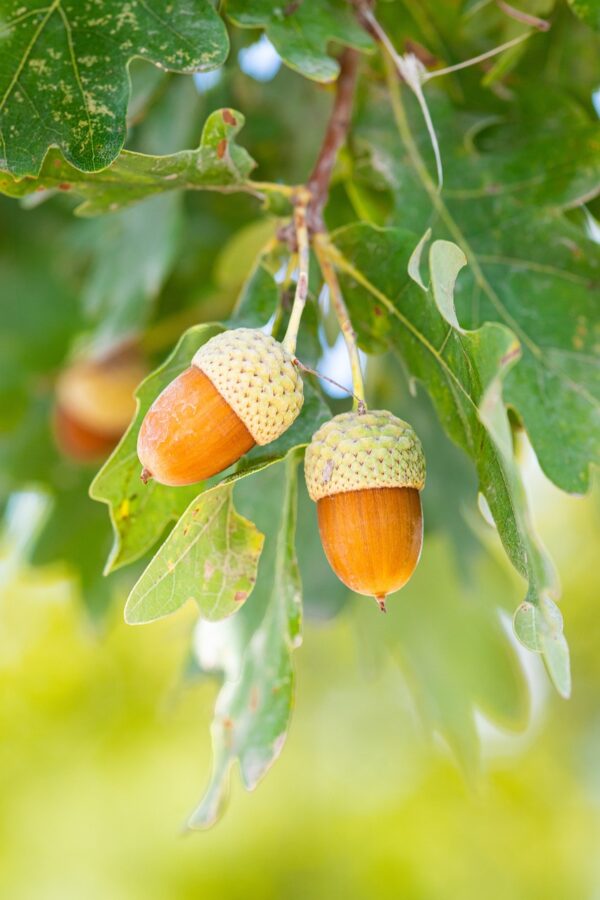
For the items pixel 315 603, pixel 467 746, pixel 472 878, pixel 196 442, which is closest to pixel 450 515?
pixel 315 603

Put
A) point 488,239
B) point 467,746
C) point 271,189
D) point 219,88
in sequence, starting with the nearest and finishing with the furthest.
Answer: point 271,189 → point 488,239 → point 219,88 → point 467,746

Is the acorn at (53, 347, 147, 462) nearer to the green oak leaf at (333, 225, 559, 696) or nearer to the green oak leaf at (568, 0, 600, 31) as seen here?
the green oak leaf at (333, 225, 559, 696)

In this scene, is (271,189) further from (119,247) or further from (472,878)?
(472,878)

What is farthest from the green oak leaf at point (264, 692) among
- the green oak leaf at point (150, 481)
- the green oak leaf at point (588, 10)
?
the green oak leaf at point (588, 10)

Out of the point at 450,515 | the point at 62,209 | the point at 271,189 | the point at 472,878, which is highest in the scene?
the point at 271,189

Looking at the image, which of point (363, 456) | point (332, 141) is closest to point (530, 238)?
point (332, 141)

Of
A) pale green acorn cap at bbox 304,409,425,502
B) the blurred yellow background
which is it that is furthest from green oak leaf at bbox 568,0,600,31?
the blurred yellow background
